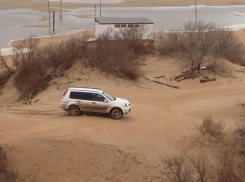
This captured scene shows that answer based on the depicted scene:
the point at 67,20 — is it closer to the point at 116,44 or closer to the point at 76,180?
the point at 116,44

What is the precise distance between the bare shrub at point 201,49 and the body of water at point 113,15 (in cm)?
2411

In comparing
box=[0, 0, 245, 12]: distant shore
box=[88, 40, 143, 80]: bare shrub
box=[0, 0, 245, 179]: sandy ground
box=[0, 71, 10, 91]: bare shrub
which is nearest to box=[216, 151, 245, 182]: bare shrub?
box=[0, 0, 245, 179]: sandy ground

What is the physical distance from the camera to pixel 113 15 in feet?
275

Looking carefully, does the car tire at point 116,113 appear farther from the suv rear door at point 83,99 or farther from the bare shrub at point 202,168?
the bare shrub at point 202,168

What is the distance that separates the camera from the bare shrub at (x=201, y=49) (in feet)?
112

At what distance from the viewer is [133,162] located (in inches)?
698

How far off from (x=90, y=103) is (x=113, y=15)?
64840 mm

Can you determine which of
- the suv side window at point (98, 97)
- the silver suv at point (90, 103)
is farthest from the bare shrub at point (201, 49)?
the suv side window at point (98, 97)

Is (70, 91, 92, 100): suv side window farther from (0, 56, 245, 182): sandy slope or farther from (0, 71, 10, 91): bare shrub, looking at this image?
(0, 71, 10, 91): bare shrub

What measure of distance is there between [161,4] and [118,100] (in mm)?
88182

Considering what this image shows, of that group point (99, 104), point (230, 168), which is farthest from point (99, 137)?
point (230, 168)

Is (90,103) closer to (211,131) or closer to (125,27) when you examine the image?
(211,131)

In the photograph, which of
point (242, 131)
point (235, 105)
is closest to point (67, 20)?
point (235, 105)

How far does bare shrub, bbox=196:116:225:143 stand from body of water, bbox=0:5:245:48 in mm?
39669
